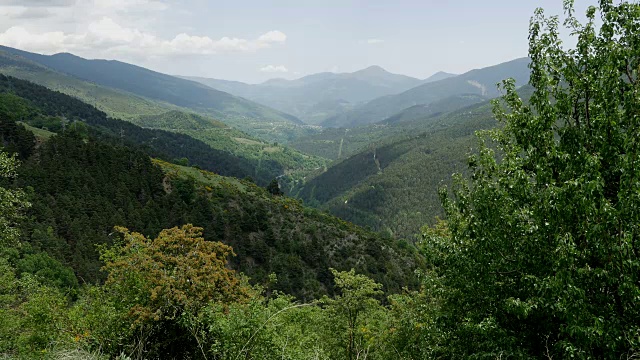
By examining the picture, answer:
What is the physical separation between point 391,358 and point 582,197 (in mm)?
14499

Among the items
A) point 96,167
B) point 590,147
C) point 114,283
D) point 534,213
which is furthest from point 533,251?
point 96,167

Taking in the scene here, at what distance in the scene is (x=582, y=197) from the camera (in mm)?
9164

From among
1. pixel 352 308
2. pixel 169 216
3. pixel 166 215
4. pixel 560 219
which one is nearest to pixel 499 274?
pixel 560 219

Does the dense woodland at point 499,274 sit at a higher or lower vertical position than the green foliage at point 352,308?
higher

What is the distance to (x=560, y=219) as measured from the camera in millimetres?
10109

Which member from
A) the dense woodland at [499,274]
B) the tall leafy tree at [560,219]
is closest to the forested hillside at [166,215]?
the dense woodland at [499,274]

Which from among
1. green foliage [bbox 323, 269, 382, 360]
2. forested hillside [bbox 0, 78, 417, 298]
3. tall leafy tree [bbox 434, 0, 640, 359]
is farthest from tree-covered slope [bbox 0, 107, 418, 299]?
tall leafy tree [bbox 434, 0, 640, 359]

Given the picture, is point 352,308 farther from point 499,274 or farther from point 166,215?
point 166,215

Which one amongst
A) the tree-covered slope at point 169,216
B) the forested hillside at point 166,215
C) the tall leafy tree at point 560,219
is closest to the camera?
the tall leafy tree at point 560,219

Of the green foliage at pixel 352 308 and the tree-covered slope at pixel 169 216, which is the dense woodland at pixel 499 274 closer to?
the green foliage at pixel 352 308

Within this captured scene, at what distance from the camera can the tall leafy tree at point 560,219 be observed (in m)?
9.25

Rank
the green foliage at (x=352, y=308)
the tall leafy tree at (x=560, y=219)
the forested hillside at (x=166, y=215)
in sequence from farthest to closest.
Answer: the forested hillside at (x=166, y=215) → the green foliage at (x=352, y=308) → the tall leafy tree at (x=560, y=219)

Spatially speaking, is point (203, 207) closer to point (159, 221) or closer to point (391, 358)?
point (159, 221)

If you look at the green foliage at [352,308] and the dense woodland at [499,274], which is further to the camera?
the green foliage at [352,308]
